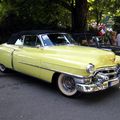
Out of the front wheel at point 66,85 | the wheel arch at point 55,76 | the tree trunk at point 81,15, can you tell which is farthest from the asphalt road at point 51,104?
the tree trunk at point 81,15

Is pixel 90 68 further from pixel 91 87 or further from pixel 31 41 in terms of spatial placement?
pixel 31 41

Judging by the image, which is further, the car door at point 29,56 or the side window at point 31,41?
the side window at point 31,41

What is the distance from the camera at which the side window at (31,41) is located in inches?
286

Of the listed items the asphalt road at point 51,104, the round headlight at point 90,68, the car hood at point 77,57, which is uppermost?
the car hood at point 77,57

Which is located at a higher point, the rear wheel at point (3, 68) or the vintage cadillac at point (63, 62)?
the vintage cadillac at point (63, 62)

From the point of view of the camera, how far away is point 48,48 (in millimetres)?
6848

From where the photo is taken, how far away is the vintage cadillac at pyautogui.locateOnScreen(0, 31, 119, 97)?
5680 millimetres

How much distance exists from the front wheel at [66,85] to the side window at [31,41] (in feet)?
4.70

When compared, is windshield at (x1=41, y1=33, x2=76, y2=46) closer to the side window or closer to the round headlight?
the side window

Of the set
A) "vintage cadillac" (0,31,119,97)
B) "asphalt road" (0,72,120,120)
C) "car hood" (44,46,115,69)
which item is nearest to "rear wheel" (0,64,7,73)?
"vintage cadillac" (0,31,119,97)

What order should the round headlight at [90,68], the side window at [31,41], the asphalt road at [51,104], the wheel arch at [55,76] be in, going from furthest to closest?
1. the side window at [31,41]
2. the wheel arch at [55,76]
3. the round headlight at [90,68]
4. the asphalt road at [51,104]

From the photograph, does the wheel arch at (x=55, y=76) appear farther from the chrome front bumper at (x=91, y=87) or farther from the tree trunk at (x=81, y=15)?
the tree trunk at (x=81, y=15)

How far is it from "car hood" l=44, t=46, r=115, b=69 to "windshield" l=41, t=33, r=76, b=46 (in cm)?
36

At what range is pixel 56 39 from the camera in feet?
24.3
